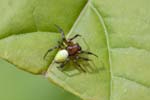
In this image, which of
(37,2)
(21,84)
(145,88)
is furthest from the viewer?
(21,84)

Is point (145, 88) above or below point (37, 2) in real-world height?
below

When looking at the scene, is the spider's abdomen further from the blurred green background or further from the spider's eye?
the blurred green background

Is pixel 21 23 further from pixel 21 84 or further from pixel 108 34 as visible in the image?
pixel 21 84

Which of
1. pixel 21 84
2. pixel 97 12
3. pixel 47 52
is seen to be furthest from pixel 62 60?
pixel 21 84

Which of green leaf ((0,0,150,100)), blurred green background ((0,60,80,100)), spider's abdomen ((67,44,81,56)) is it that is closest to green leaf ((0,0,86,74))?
green leaf ((0,0,150,100))

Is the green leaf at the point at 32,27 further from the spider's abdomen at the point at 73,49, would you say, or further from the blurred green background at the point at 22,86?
the blurred green background at the point at 22,86

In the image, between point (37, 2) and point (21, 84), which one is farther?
point (21, 84)
